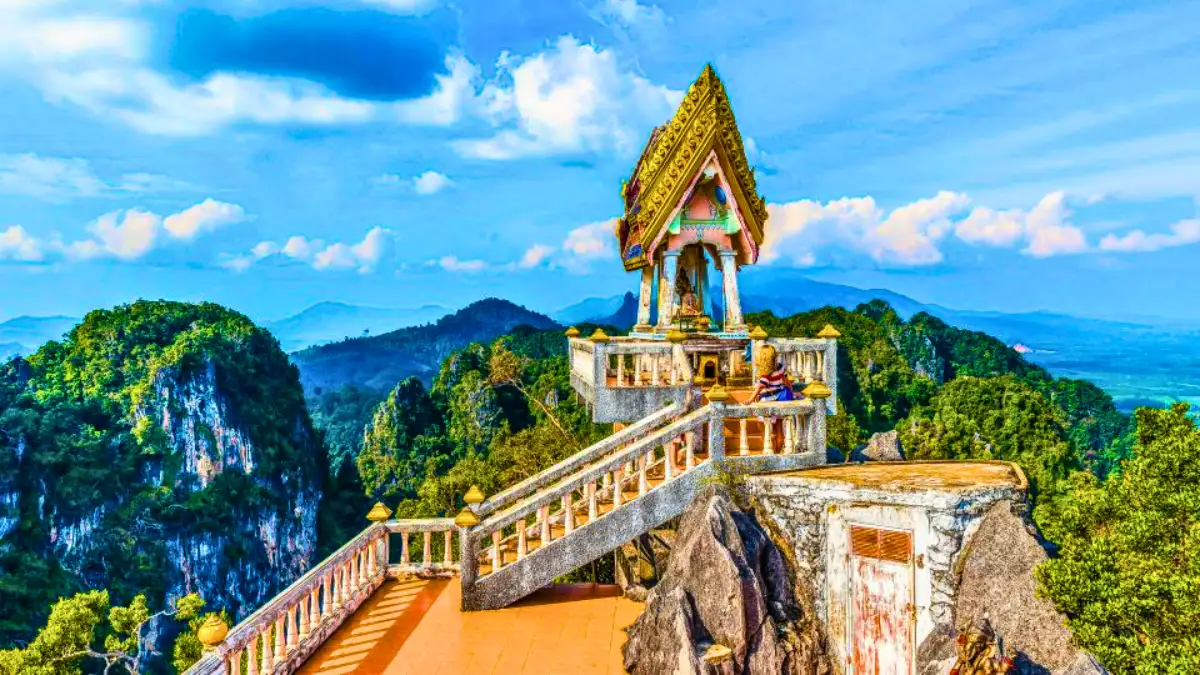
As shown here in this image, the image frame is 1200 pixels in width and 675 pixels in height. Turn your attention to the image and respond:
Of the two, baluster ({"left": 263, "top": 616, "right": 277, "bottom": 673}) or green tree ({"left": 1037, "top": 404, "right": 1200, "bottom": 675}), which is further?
baluster ({"left": 263, "top": 616, "right": 277, "bottom": 673})

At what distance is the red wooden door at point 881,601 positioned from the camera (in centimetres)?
793

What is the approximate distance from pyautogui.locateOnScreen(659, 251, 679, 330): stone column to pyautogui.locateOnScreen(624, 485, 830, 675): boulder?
16.4ft

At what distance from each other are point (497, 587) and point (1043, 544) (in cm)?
605

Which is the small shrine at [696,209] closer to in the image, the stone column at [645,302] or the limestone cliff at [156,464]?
the stone column at [645,302]

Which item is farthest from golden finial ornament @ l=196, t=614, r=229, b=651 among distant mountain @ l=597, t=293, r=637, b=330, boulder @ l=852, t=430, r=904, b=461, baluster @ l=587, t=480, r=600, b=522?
distant mountain @ l=597, t=293, r=637, b=330

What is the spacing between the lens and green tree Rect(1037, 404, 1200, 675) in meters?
6.04

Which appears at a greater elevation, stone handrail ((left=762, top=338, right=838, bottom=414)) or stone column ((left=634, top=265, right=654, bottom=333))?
stone column ((left=634, top=265, right=654, bottom=333))

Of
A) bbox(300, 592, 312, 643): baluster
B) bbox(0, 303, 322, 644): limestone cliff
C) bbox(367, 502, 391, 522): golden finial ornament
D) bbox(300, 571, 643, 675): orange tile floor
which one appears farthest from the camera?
bbox(0, 303, 322, 644): limestone cliff

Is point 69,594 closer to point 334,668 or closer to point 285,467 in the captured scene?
point 285,467

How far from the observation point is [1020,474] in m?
8.64

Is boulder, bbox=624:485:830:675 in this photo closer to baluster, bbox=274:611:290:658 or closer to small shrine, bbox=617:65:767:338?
baluster, bbox=274:611:290:658

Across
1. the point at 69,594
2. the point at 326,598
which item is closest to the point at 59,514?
the point at 69,594

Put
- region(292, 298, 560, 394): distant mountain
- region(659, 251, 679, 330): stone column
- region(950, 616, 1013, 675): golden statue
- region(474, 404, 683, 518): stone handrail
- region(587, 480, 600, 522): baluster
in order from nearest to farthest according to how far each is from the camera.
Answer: region(950, 616, 1013, 675): golden statue, region(587, 480, 600, 522): baluster, region(474, 404, 683, 518): stone handrail, region(659, 251, 679, 330): stone column, region(292, 298, 560, 394): distant mountain

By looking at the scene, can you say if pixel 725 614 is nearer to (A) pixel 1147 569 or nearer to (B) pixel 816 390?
(B) pixel 816 390
